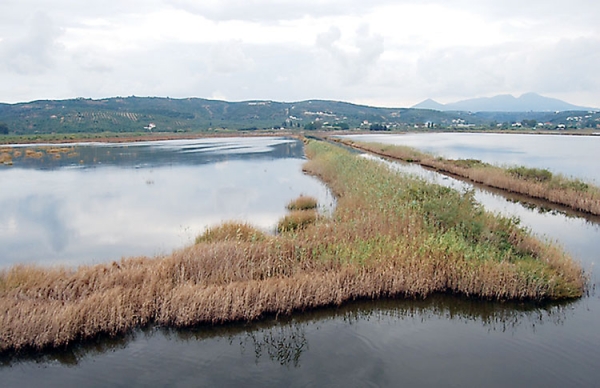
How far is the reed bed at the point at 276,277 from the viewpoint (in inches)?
344

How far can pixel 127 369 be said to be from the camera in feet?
25.8

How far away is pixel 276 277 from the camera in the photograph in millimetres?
10555

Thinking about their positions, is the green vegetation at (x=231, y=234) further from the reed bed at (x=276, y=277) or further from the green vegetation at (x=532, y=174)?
the green vegetation at (x=532, y=174)

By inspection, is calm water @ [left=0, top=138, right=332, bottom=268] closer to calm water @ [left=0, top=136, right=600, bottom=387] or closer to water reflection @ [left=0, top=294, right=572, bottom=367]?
water reflection @ [left=0, top=294, right=572, bottom=367]

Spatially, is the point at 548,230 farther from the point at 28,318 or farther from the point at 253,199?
the point at 28,318

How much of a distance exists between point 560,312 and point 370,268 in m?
4.27

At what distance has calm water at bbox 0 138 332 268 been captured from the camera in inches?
604

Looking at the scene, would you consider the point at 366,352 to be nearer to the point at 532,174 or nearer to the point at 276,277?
the point at 276,277

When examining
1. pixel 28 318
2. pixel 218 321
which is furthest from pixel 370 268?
pixel 28 318

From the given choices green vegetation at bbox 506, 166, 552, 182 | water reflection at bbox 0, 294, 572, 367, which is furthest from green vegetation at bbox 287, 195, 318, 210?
green vegetation at bbox 506, 166, 552, 182

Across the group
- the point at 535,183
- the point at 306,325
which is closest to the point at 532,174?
the point at 535,183

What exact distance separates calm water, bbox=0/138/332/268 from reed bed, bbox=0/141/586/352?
3873mm

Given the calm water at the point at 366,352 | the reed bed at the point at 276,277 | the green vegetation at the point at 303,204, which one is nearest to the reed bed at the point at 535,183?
the reed bed at the point at 276,277

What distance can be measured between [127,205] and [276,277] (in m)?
14.9
